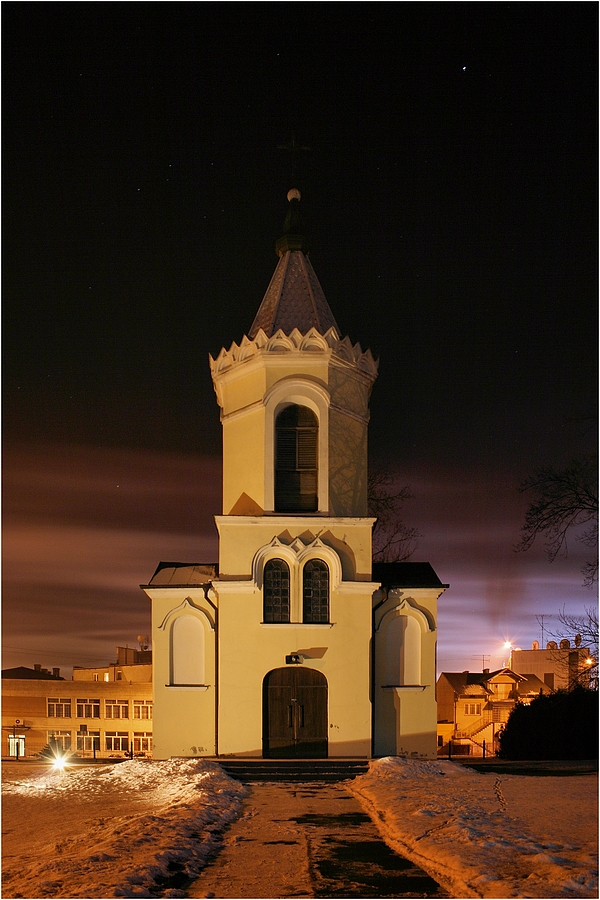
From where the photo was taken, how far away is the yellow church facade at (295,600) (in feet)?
79.1

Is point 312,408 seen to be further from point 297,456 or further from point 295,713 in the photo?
point 295,713

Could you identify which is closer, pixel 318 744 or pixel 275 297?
pixel 318 744

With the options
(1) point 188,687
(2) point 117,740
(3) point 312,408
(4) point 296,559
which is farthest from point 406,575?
(2) point 117,740

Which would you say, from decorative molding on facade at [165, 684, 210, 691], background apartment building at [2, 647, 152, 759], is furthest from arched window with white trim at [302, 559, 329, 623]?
background apartment building at [2, 647, 152, 759]

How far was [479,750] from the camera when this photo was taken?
63812 millimetres

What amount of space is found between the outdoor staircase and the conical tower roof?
11217 millimetres

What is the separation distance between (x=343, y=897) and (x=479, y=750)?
58.1 m

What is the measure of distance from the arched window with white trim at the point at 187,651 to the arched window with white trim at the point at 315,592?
289 cm

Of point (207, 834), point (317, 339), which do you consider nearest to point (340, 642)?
point (317, 339)

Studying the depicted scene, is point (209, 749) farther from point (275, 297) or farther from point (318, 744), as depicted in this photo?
point (275, 297)

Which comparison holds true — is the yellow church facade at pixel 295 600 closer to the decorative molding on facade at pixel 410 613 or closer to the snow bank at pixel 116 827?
the decorative molding on facade at pixel 410 613

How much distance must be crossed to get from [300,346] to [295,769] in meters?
10.8

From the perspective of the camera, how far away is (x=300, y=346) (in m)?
25.8

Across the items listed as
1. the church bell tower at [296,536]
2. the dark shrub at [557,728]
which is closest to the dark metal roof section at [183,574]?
the church bell tower at [296,536]
